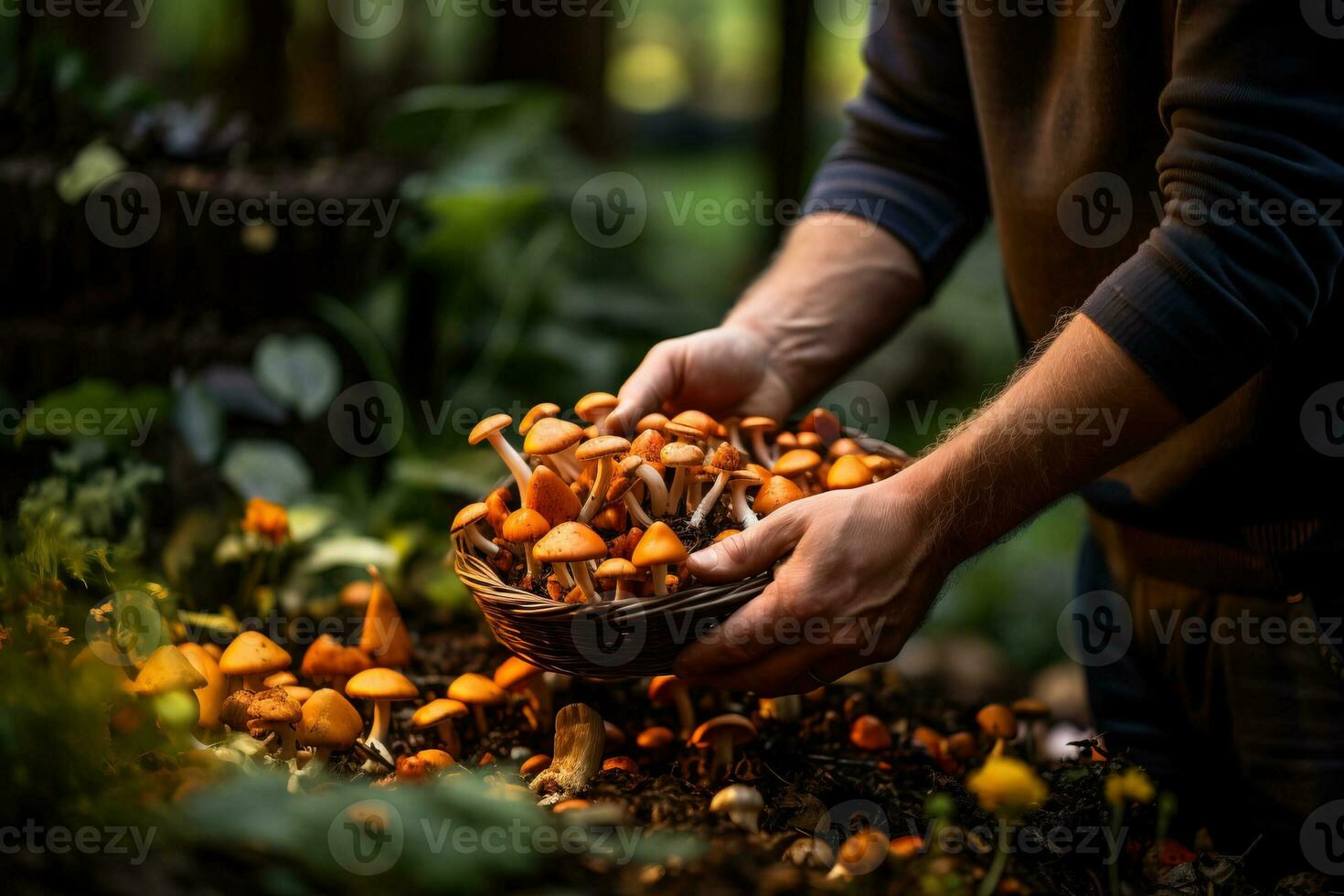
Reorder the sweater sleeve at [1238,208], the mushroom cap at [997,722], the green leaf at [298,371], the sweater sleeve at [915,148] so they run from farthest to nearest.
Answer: the green leaf at [298,371], the sweater sleeve at [915,148], the mushroom cap at [997,722], the sweater sleeve at [1238,208]

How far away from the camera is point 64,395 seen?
2.65m

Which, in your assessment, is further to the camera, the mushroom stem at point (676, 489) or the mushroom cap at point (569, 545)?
the mushroom stem at point (676, 489)

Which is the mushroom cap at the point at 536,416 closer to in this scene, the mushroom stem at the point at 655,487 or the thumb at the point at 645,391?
the thumb at the point at 645,391

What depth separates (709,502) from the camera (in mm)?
1756

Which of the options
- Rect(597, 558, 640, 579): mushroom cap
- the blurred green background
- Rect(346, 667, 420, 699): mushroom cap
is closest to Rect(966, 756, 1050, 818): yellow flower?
Rect(597, 558, 640, 579): mushroom cap

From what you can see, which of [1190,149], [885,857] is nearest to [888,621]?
[885,857]

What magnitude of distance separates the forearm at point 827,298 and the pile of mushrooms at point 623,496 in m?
0.29

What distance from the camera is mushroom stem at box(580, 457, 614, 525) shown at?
1.72 m

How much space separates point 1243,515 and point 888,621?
87 centimetres

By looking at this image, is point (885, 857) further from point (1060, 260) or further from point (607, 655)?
point (1060, 260)

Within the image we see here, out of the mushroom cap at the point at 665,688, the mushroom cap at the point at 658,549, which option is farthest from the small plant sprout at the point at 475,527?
the mushroom cap at the point at 665,688

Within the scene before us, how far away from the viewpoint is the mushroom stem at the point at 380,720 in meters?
1.82

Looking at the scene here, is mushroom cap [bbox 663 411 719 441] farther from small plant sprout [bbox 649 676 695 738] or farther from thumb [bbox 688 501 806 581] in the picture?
small plant sprout [bbox 649 676 695 738]

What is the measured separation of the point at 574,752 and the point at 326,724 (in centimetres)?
41
